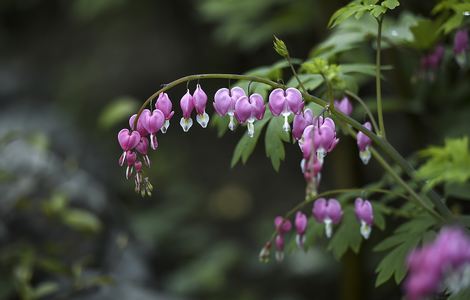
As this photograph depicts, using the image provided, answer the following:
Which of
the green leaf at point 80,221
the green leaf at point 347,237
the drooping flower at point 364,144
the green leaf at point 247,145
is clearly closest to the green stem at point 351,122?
the drooping flower at point 364,144

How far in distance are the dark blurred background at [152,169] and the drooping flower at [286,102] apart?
1698 mm

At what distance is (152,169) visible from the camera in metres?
6.41

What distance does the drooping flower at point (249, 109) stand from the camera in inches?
76.1

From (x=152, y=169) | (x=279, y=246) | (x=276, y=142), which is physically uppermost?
(x=276, y=142)

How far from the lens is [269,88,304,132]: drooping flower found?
6.27 feet

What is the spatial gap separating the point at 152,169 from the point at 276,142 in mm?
4359

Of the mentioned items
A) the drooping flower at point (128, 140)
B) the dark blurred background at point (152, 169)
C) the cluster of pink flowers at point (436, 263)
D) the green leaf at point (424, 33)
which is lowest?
the dark blurred background at point (152, 169)

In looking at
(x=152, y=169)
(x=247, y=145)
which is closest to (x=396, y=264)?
(x=247, y=145)

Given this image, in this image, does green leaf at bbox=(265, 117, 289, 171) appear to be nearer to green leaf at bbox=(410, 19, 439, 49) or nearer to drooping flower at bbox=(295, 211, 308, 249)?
drooping flower at bbox=(295, 211, 308, 249)

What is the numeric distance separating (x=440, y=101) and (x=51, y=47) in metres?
5.15

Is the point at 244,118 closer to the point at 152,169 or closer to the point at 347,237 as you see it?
the point at 347,237

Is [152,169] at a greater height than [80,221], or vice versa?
[80,221]

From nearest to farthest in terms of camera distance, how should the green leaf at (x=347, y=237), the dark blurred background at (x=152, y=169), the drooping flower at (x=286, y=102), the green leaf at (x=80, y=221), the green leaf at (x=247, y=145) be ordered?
the drooping flower at (x=286, y=102) → the green leaf at (x=247, y=145) → the green leaf at (x=347, y=237) → the green leaf at (x=80, y=221) → the dark blurred background at (x=152, y=169)

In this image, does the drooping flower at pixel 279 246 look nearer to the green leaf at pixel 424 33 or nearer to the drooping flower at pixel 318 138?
the drooping flower at pixel 318 138
